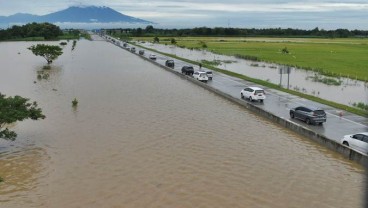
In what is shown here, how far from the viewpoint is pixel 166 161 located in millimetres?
20797

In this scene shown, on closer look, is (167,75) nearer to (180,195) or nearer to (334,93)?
(334,93)

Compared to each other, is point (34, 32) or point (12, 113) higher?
point (34, 32)

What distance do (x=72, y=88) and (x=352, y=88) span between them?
2960 centimetres

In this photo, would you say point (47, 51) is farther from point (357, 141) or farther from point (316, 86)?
point (357, 141)

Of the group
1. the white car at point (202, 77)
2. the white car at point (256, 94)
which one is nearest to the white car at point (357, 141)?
the white car at point (256, 94)

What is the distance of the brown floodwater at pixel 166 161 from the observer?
16.7 m

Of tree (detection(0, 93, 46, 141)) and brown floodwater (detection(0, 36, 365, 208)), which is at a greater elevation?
tree (detection(0, 93, 46, 141))

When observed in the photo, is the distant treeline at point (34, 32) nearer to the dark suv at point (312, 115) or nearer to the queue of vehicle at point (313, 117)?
the queue of vehicle at point (313, 117)

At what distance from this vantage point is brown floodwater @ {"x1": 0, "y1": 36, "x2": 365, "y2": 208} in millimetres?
16656

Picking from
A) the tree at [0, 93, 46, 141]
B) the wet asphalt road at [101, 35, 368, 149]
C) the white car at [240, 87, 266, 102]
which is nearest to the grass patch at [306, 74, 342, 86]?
the wet asphalt road at [101, 35, 368, 149]

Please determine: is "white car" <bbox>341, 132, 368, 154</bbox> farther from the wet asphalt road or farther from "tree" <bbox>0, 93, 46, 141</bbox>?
"tree" <bbox>0, 93, 46, 141</bbox>

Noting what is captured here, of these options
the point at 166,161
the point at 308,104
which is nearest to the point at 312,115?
the point at 308,104

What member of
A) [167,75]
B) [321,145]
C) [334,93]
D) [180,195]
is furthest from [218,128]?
[167,75]

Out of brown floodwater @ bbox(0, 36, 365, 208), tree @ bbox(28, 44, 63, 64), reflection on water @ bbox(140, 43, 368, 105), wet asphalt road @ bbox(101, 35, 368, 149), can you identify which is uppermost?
tree @ bbox(28, 44, 63, 64)
